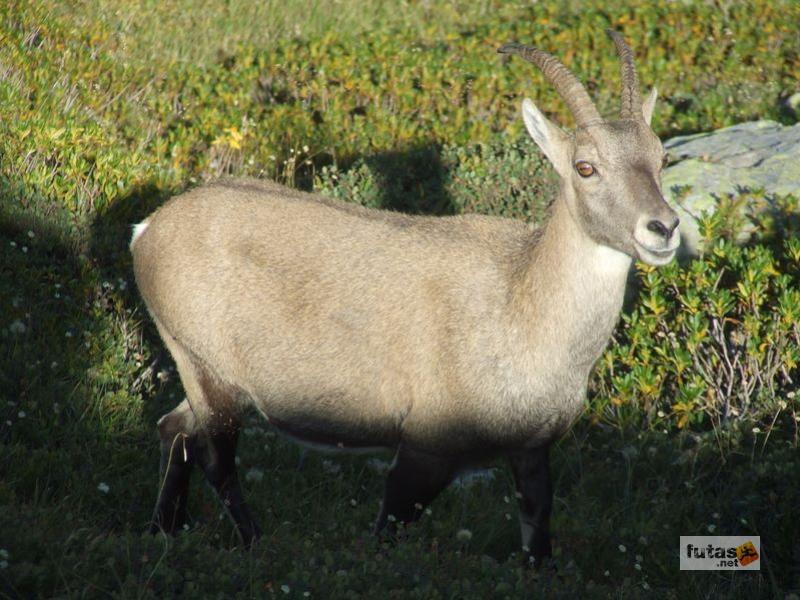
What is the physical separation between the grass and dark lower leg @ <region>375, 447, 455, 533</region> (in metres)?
0.12

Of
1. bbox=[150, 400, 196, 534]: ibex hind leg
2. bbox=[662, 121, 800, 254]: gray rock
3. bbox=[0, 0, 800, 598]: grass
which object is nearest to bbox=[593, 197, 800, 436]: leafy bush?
bbox=[0, 0, 800, 598]: grass

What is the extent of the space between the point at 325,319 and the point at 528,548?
1.40 meters

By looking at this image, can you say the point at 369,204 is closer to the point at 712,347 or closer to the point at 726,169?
the point at 726,169

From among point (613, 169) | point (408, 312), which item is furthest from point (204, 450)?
point (613, 169)

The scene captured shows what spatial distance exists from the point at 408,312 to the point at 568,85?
1234 mm

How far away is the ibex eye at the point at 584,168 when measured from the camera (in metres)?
4.97

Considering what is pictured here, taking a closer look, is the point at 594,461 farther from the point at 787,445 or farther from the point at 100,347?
the point at 100,347

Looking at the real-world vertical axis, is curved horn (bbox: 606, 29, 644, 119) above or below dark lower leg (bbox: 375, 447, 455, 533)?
above

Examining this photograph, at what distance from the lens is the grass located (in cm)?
473

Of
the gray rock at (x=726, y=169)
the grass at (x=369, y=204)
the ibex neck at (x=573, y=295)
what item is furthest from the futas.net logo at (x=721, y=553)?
the gray rock at (x=726, y=169)

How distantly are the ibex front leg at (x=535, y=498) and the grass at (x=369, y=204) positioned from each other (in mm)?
203

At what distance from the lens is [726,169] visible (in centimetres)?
810

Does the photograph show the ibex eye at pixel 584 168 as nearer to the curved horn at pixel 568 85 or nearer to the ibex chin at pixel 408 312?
the ibex chin at pixel 408 312

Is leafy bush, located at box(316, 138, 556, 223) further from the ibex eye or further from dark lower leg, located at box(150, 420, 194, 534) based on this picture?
the ibex eye
